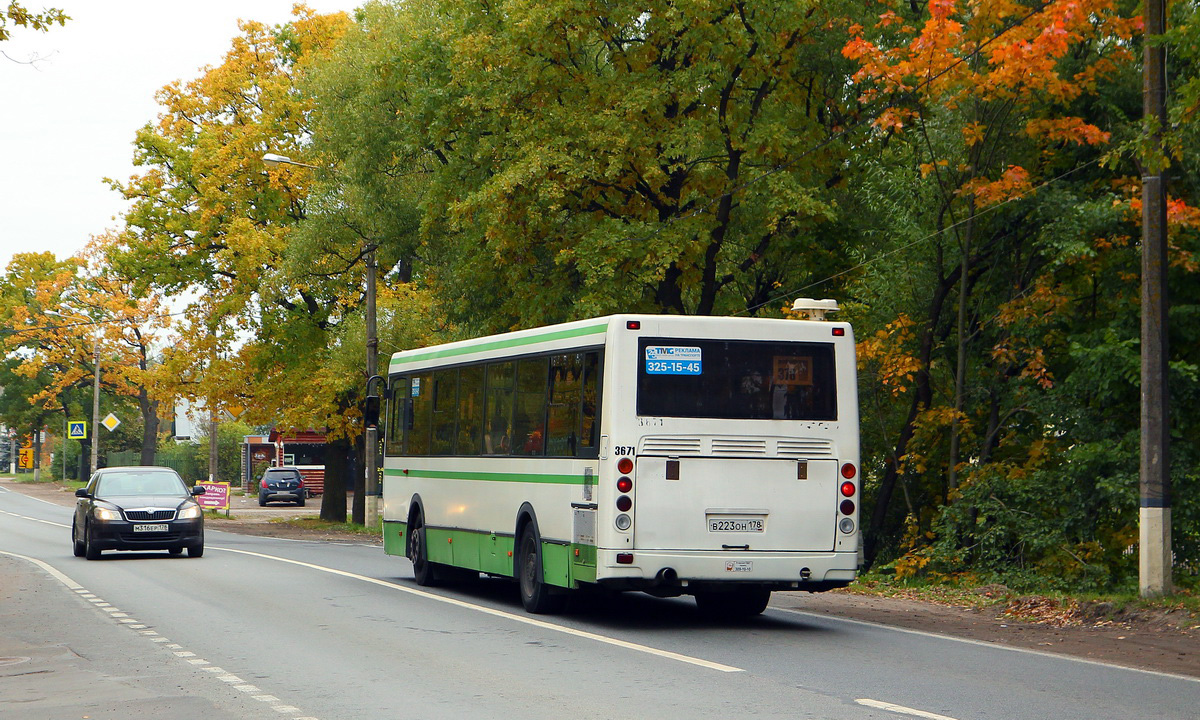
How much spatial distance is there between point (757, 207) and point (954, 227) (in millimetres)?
6546

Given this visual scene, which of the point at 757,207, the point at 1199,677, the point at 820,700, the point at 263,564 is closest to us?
the point at 820,700

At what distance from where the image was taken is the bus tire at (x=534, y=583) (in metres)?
15.7

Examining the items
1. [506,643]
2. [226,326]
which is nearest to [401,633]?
[506,643]

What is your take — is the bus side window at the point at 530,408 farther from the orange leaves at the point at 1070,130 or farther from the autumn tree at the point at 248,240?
the autumn tree at the point at 248,240

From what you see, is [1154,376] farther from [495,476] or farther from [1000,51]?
[495,476]

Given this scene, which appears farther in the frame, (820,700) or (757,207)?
(757,207)

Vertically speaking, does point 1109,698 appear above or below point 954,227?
below

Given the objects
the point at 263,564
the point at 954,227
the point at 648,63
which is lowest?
the point at 263,564

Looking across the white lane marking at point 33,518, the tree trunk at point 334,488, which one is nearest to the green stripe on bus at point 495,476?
the tree trunk at point 334,488

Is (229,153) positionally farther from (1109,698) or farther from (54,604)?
(1109,698)

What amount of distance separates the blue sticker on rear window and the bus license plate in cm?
142

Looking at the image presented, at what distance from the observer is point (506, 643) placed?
13.1 metres

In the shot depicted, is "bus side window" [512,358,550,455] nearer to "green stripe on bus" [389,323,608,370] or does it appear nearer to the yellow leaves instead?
"green stripe on bus" [389,323,608,370]

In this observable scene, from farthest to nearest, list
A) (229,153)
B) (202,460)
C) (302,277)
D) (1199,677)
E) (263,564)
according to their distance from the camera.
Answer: (202,460)
(229,153)
(302,277)
(263,564)
(1199,677)
